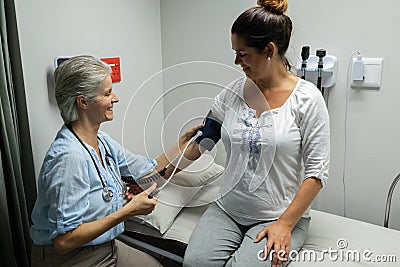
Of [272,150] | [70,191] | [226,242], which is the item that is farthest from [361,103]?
[70,191]

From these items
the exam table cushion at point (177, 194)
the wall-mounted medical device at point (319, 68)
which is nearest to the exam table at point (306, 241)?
the exam table cushion at point (177, 194)

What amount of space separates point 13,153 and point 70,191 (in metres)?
0.42

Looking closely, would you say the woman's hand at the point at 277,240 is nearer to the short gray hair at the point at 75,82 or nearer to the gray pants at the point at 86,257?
the gray pants at the point at 86,257

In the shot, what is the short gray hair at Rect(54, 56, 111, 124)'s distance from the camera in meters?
1.20

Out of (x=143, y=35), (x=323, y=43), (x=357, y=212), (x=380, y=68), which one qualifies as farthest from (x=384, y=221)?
(x=143, y=35)

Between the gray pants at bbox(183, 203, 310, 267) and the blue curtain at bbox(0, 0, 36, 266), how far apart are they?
26.4 inches

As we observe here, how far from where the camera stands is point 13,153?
1428mm

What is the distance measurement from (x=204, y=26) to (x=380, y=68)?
0.94m

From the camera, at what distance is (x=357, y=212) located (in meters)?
1.92

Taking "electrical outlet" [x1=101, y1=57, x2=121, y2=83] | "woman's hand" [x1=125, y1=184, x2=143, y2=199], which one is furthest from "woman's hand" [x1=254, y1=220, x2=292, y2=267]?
"electrical outlet" [x1=101, y1=57, x2=121, y2=83]

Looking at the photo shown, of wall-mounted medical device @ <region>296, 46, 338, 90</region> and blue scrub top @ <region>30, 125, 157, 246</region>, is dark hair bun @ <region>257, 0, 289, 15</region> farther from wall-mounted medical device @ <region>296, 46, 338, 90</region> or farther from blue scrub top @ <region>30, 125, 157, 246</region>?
blue scrub top @ <region>30, 125, 157, 246</region>

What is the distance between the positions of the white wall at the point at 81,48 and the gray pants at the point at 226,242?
1.28 feet

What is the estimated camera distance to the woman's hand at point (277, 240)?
1.27 m

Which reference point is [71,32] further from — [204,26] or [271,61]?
[271,61]
